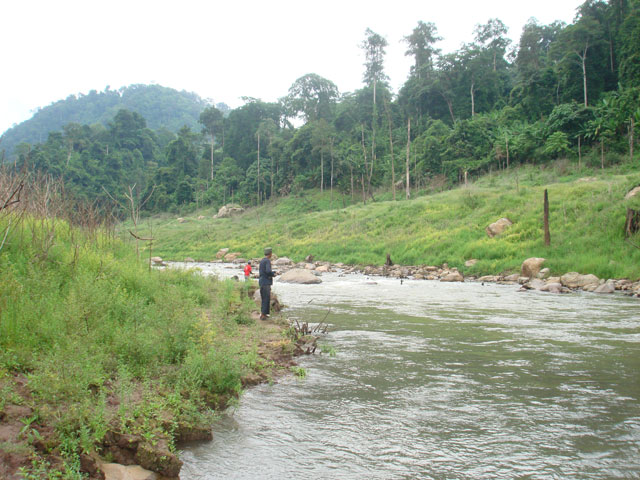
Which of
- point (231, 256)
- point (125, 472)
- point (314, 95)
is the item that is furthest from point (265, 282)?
point (314, 95)

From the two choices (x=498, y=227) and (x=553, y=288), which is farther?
(x=498, y=227)

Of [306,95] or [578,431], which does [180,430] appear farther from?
[306,95]

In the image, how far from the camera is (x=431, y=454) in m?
3.99

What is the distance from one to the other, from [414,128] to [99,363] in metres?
57.6

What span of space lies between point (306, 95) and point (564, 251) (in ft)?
191

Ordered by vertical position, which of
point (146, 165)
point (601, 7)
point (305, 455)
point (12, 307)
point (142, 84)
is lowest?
point (305, 455)

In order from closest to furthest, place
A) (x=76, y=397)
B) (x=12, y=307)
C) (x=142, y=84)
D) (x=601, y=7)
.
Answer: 1. (x=76, y=397)
2. (x=12, y=307)
3. (x=601, y=7)
4. (x=142, y=84)

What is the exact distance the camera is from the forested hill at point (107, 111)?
132 m

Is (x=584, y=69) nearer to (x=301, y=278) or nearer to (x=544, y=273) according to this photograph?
(x=544, y=273)

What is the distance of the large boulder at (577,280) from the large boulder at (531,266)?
1739mm

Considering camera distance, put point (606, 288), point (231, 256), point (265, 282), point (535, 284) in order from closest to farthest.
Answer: point (265, 282), point (606, 288), point (535, 284), point (231, 256)

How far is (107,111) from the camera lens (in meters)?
137

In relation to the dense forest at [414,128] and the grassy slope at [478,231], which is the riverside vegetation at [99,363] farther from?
the dense forest at [414,128]

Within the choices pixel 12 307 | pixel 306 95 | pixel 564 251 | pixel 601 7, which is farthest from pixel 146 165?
pixel 12 307
